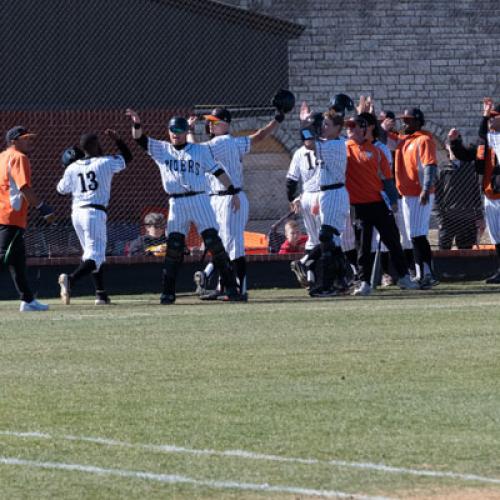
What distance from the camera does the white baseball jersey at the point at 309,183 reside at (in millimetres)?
16828

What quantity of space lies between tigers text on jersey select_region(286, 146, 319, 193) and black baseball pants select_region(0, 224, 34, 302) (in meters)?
3.35

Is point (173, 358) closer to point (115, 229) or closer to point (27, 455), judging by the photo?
point (27, 455)

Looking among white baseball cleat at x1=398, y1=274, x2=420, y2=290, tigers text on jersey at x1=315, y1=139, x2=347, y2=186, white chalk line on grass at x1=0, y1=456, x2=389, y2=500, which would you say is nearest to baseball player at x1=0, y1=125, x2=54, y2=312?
tigers text on jersey at x1=315, y1=139, x2=347, y2=186

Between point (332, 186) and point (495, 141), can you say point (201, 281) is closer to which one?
point (332, 186)

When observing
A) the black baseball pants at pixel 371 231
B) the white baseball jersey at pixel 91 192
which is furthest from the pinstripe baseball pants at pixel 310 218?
the white baseball jersey at pixel 91 192

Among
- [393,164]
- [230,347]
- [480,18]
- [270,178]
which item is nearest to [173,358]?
[230,347]

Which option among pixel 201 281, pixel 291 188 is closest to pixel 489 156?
pixel 291 188

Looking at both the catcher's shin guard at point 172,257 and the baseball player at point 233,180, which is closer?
the catcher's shin guard at point 172,257

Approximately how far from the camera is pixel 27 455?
6.59m

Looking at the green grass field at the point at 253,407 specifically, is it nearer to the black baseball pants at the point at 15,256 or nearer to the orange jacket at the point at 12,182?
the black baseball pants at the point at 15,256

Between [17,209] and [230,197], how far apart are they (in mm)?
2478

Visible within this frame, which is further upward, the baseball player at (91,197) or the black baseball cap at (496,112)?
the black baseball cap at (496,112)

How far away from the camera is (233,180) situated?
1666 cm

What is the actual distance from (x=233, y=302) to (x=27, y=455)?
9.42 metres
